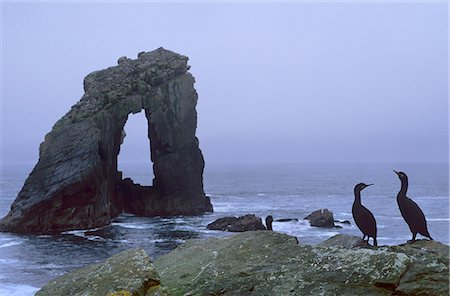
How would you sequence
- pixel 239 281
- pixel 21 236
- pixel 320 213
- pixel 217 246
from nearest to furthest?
pixel 239 281
pixel 217 246
pixel 21 236
pixel 320 213

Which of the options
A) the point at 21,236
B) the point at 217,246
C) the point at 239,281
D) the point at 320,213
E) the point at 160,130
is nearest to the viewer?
the point at 239,281

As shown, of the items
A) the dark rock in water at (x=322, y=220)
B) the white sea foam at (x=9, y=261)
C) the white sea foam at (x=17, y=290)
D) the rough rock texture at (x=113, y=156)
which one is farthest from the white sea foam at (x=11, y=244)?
the dark rock in water at (x=322, y=220)

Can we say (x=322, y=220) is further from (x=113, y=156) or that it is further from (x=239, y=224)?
(x=113, y=156)

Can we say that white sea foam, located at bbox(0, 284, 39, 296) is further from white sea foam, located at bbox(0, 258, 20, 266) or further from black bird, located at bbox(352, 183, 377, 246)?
black bird, located at bbox(352, 183, 377, 246)

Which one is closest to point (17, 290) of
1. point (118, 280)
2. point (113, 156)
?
point (118, 280)

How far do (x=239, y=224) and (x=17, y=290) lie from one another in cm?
2538

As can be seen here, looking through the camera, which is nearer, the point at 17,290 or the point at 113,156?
the point at 17,290

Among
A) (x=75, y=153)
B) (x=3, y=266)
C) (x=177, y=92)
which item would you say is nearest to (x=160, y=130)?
(x=177, y=92)

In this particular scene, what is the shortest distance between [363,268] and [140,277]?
3104 millimetres

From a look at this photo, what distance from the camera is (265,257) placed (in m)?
7.57

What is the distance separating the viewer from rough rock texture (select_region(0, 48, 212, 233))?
169 ft

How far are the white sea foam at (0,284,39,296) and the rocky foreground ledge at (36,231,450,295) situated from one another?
19.7 metres

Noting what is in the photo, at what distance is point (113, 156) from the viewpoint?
64000 millimetres

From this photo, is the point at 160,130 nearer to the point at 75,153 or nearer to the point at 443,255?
the point at 75,153
